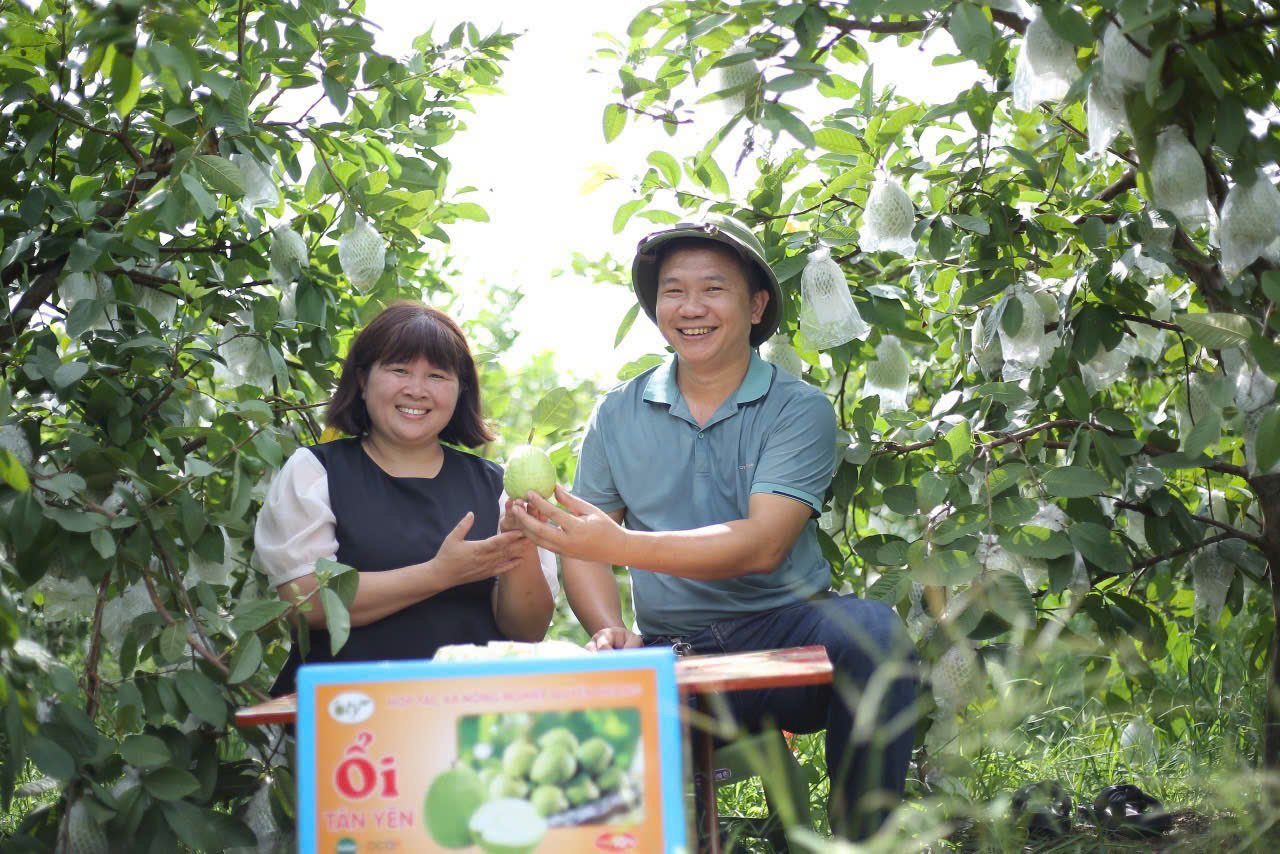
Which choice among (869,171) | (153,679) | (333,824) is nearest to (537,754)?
(333,824)

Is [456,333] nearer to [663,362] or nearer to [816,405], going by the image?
[663,362]

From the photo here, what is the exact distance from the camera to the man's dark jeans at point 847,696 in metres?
1.91

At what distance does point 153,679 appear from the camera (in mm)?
1869

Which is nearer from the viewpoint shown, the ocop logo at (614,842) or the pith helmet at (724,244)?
the ocop logo at (614,842)

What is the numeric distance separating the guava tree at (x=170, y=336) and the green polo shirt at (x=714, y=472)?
572mm

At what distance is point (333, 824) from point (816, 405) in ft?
4.32

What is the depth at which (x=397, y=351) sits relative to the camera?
238 cm

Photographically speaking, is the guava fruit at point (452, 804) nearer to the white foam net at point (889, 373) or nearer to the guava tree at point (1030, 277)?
the guava tree at point (1030, 277)

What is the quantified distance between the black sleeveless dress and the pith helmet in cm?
50

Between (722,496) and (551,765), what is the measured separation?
1130mm

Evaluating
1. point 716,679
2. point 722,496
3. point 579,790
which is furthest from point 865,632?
point 579,790

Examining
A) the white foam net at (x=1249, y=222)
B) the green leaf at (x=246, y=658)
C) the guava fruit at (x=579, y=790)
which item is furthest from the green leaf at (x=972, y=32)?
the green leaf at (x=246, y=658)

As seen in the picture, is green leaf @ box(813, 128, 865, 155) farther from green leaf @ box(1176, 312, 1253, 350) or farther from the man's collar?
green leaf @ box(1176, 312, 1253, 350)

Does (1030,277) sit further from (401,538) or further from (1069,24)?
Answer: (401,538)
